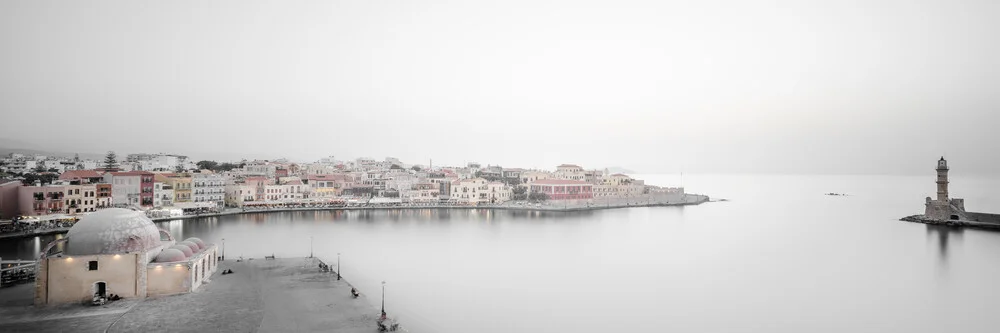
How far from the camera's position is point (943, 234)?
39469 millimetres

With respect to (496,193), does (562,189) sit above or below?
above

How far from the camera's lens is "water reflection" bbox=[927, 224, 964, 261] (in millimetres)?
32478

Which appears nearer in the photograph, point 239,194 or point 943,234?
point 943,234

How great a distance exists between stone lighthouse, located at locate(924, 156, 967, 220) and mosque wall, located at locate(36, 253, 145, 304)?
53.8 meters

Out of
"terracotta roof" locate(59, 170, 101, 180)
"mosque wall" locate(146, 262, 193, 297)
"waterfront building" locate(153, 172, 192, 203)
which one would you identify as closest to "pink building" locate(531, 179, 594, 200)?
"waterfront building" locate(153, 172, 192, 203)

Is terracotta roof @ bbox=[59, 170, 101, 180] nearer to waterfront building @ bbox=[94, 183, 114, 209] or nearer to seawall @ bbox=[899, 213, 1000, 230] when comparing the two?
waterfront building @ bbox=[94, 183, 114, 209]

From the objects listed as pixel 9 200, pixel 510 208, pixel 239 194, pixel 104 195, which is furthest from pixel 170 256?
pixel 510 208

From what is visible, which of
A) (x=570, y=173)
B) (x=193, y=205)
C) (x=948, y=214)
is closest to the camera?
(x=948, y=214)

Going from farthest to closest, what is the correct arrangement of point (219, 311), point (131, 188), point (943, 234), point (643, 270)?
point (131, 188), point (943, 234), point (643, 270), point (219, 311)

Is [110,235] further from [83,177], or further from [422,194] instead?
[422,194]

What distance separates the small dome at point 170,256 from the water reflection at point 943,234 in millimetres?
37788

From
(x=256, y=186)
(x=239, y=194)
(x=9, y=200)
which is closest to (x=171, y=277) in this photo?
(x=9, y=200)

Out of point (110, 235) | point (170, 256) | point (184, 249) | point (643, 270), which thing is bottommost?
point (643, 270)

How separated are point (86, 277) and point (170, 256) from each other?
6.55ft
